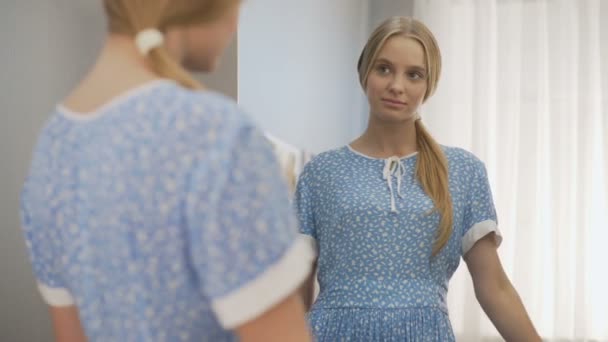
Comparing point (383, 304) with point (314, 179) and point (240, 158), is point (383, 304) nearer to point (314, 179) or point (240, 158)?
point (314, 179)

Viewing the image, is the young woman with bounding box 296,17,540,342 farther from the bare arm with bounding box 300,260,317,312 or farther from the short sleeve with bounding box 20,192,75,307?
the short sleeve with bounding box 20,192,75,307

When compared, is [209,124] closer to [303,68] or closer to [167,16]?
[167,16]

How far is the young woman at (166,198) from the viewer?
1.77ft

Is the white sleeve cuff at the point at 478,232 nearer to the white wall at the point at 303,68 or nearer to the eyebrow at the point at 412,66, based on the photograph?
the eyebrow at the point at 412,66

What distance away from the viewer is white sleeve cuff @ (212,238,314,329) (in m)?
0.54

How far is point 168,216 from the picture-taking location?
549 mm

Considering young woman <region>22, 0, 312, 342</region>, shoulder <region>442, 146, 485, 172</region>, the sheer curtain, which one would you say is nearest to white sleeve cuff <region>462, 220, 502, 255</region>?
shoulder <region>442, 146, 485, 172</region>

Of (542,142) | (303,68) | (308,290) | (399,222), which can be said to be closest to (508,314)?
(399,222)

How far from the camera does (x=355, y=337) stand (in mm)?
1256

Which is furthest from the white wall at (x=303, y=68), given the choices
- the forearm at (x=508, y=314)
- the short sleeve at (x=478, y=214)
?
the forearm at (x=508, y=314)

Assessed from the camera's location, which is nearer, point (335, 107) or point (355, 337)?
point (355, 337)

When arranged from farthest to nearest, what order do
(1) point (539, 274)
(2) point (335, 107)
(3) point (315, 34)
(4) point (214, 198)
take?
(1) point (539, 274), (2) point (335, 107), (3) point (315, 34), (4) point (214, 198)

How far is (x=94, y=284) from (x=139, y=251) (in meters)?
0.06

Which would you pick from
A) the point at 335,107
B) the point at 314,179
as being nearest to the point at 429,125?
the point at 335,107
